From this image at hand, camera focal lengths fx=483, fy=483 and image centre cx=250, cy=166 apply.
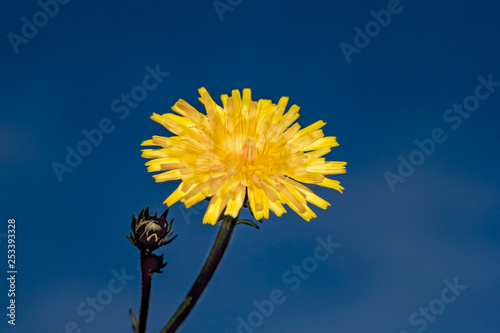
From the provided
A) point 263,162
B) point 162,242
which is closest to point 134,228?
point 162,242

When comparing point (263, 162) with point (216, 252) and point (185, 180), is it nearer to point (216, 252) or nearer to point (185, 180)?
point (185, 180)

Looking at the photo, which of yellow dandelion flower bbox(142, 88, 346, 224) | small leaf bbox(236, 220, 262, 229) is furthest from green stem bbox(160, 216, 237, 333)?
yellow dandelion flower bbox(142, 88, 346, 224)

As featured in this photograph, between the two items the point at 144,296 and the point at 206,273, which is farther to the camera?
the point at 144,296

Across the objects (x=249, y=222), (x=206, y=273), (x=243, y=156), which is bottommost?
(x=206, y=273)

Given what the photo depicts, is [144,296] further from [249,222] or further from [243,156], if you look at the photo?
[243,156]

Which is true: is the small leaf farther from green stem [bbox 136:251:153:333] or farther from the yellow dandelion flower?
green stem [bbox 136:251:153:333]

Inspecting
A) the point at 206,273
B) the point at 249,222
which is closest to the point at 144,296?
the point at 206,273

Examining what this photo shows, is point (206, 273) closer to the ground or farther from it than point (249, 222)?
closer to the ground
